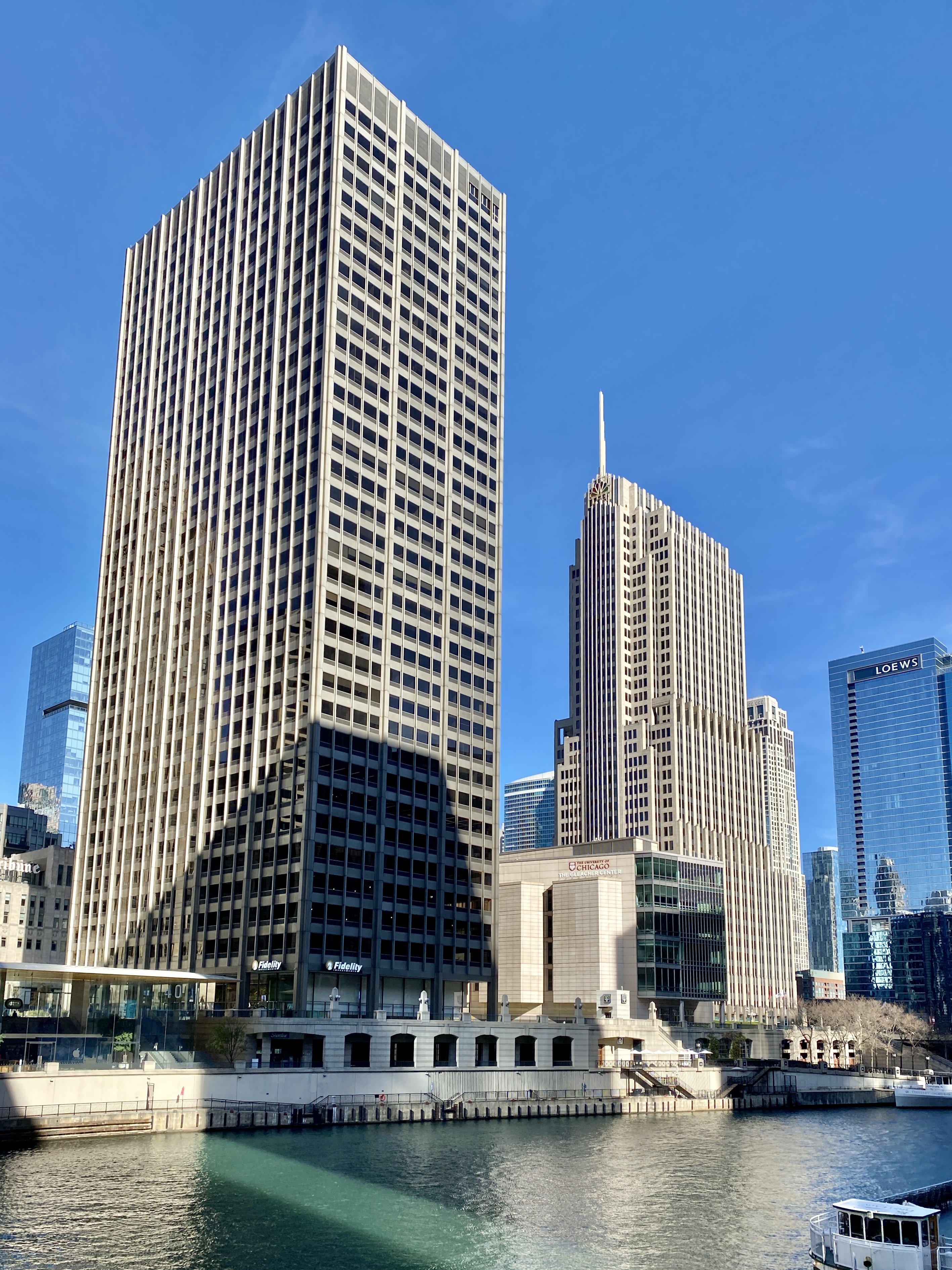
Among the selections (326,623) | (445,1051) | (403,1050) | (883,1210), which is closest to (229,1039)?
(403,1050)

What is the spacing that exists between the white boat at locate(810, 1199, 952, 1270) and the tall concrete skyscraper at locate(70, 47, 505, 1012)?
325 feet

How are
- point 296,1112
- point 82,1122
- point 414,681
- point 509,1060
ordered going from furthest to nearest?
1. point 414,681
2. point 509,1060
3. point 296,1112
4. point 82,1122

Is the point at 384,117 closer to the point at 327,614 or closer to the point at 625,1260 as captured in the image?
the point at 327,614

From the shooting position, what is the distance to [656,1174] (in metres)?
89.9

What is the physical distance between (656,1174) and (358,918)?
72.7 meters

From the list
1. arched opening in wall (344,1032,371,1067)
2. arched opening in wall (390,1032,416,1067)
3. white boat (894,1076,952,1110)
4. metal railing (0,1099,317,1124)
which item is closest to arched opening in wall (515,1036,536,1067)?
arched opening in wall (390,1032,416,1067)

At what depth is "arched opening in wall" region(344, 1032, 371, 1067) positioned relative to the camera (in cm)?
13800

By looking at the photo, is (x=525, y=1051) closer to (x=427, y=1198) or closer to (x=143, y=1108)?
(x=143, y=1108)

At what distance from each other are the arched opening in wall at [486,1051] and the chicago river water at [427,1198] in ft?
115

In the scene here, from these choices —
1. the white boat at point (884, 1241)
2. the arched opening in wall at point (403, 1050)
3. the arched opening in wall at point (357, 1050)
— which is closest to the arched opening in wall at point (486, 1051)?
the arched opening in wall at point (403, 1050)

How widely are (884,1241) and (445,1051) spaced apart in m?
98.1

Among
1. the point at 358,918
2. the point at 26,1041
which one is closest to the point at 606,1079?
the point at 358,918

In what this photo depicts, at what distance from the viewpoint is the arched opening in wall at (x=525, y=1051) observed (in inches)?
6181

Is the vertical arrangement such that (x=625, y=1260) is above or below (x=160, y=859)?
below
